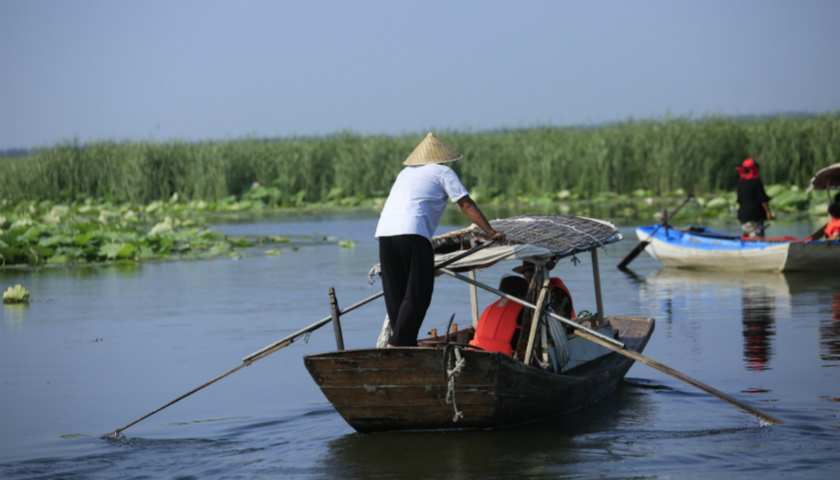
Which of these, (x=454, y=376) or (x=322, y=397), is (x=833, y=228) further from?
(x=454, y=376)

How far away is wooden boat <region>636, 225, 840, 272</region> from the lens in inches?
519

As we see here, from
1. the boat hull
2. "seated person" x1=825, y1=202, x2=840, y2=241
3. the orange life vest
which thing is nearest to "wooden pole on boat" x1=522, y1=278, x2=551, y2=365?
the boat hull

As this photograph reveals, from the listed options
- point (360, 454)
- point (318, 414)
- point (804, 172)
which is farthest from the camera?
point (804, 172)

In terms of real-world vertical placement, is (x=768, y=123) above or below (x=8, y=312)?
above

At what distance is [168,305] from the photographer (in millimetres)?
12258

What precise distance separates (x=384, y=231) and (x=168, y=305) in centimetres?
674

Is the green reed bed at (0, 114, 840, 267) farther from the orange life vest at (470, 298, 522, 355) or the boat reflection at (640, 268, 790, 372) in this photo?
the orange life vest at (470, 298, 522, 355)

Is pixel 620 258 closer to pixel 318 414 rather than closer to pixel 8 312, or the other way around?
pixel 8 312

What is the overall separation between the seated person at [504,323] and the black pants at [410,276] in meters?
0.60

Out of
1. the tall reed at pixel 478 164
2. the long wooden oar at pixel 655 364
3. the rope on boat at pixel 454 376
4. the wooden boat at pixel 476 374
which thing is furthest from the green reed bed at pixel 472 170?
the rope on boat at pixel 454 376

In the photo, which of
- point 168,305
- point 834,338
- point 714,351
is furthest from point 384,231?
point 168,305

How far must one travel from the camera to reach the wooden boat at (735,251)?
1319 cm

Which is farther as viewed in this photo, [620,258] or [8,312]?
[620,258]

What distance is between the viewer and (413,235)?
612 centimetres
